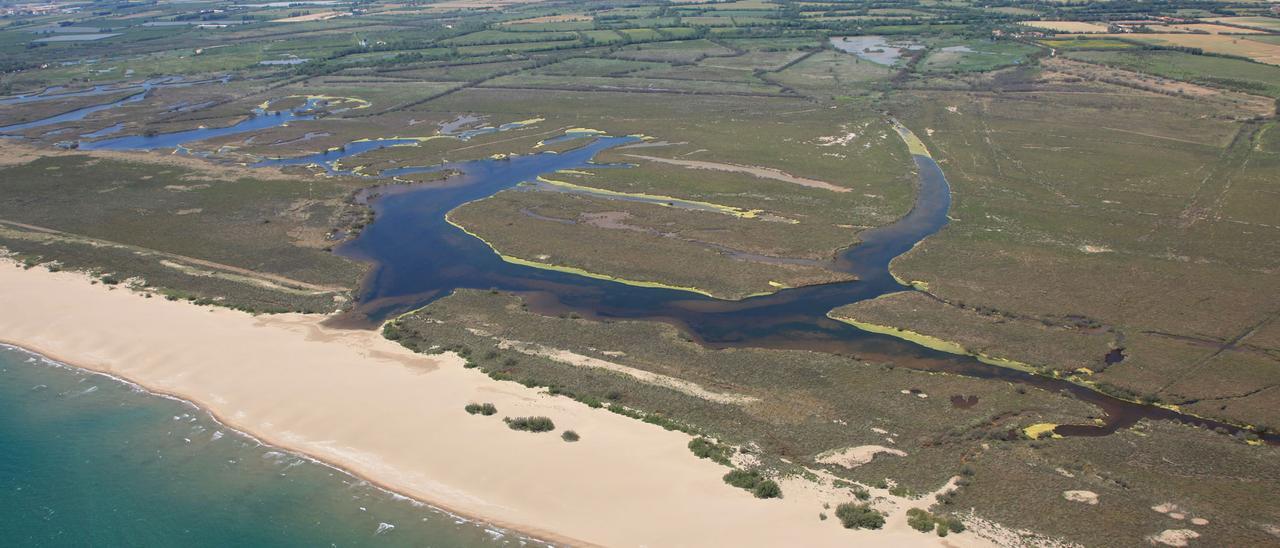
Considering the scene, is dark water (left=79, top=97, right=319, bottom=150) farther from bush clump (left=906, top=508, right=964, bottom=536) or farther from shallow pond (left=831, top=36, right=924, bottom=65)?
shallow pond (left=831, top=36, right=924, bottom=65)

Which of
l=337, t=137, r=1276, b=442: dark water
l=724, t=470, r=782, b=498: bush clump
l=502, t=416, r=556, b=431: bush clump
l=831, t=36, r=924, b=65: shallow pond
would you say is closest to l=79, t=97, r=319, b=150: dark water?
l=337, t=137, r=1276, b=442: dark water

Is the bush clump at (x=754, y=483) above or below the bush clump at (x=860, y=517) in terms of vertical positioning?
below

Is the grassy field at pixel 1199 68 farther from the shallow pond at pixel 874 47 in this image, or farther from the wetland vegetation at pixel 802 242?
the shallow pond at pixel 874 47

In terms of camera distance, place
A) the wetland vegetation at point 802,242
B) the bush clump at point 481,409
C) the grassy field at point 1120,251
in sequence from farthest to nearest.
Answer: the grassy field at point 1120,251
the bush clump at point 481,409
the wetland vegetation at point 802,242

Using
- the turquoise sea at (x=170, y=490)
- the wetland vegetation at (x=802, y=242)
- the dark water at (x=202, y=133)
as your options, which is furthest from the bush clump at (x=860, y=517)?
the dark water at (x=202, y=133)

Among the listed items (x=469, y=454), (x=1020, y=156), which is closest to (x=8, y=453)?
(x=469, y=454)

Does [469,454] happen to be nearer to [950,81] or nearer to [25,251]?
[25,251]
